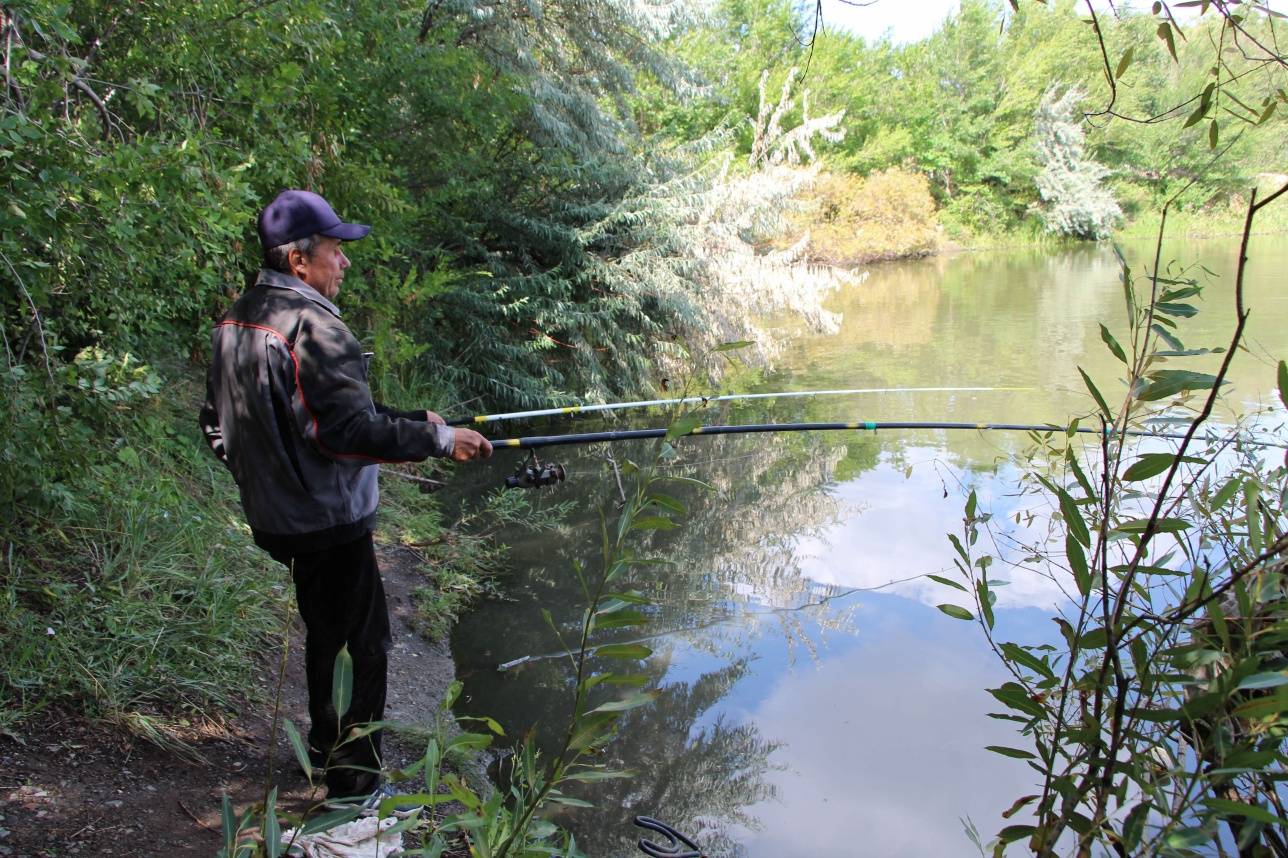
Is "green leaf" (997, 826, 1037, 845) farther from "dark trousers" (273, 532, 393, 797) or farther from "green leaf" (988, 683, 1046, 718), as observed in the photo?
"dark trousers" (273, 532, 393, 797)

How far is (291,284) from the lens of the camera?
2402mm

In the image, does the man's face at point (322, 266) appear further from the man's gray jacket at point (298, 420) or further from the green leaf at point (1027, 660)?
the green leaf at point (1027, 660)

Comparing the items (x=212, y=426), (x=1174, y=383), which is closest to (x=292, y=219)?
(x=212, y=426)

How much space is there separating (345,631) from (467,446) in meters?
0.60

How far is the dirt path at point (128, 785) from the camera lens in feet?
7.47

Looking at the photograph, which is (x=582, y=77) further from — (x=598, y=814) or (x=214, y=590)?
(x=598, y=814)

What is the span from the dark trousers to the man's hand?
34 cm

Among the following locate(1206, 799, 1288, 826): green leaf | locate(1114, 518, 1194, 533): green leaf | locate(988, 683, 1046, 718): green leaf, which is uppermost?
locate(1114, 518, 1194, 533): green leaf

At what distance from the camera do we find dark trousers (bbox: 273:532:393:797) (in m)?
2.52

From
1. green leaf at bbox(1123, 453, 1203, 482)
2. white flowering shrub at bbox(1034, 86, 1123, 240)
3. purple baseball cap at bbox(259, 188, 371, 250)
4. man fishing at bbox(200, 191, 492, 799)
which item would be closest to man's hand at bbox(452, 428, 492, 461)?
man fishing at bbox(200, 191, 492, 799)

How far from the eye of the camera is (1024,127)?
31.1 meters

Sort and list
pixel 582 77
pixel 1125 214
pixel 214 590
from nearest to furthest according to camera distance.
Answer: pixel 214 590 < pixel 582 77 < pixel 1125 214

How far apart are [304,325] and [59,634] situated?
146cm

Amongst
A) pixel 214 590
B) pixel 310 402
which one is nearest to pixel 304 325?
pixel 310 402
